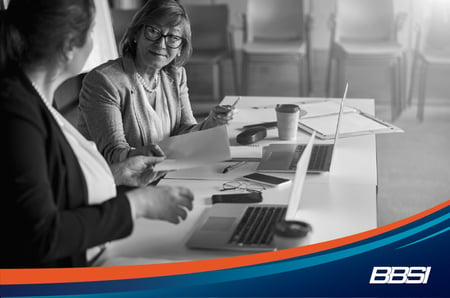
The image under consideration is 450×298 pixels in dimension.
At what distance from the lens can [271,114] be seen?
2.71 meters

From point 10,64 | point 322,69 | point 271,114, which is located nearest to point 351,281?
point 10,64

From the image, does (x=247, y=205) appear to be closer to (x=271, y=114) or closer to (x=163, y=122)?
(x=163, y=122)

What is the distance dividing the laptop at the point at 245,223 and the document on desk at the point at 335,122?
0.80m

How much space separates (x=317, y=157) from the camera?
6.70 feet

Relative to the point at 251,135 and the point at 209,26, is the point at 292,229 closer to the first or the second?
the point at 251,135

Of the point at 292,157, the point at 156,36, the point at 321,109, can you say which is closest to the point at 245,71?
the point at 321,109

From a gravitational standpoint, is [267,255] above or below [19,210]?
below

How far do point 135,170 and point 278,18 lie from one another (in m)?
3.53

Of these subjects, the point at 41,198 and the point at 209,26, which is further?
the point at 209,26

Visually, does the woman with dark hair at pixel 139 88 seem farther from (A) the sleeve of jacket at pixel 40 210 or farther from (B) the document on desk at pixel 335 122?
(A) the sleeve of jacket at pixel 40 210

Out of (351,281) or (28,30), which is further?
(351,281)

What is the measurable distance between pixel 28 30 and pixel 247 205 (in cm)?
72

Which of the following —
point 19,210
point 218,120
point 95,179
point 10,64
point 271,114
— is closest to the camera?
point 19,210

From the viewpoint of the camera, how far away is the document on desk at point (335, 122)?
2.36 m
